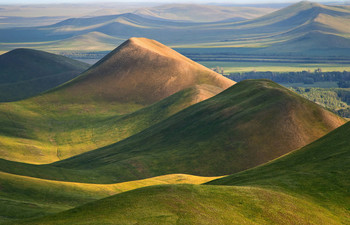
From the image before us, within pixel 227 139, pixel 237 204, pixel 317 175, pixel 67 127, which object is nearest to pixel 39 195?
pixel 237 204

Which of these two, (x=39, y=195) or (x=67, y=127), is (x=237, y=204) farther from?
(x=67, y=127)

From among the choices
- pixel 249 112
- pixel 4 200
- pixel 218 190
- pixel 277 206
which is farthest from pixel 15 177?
pixel 249 112

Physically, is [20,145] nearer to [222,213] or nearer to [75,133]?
[75,133]

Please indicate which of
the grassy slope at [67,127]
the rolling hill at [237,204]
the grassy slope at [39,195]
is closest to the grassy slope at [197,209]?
the rolling hill at [237,204]

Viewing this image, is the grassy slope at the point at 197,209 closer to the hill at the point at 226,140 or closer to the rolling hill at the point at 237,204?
the rolling hill at the point at 237,204

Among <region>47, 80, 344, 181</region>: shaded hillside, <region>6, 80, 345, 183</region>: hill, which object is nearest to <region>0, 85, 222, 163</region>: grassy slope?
<region>47, 80, 344, 181</region>: shaded hillside

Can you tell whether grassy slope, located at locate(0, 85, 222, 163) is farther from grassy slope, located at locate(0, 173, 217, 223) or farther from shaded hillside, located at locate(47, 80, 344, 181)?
grassy slope, located at locate(0, 173, 217, 223)
